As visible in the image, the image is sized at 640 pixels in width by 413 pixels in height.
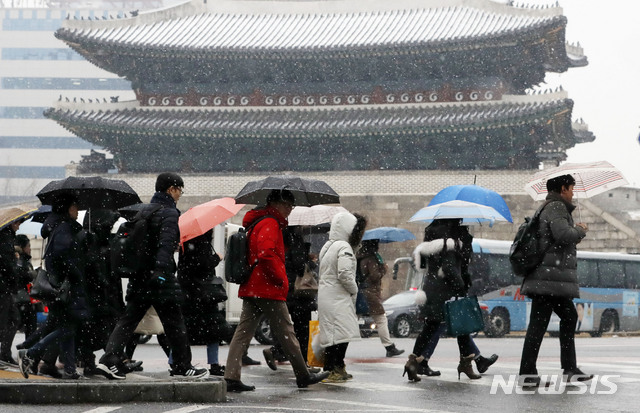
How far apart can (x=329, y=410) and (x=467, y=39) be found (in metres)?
23.5

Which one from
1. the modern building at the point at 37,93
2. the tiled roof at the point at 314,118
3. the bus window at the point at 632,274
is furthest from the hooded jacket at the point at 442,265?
the modern building at the point at 37,93

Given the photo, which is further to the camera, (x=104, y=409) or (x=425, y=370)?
(x=425, y=370)

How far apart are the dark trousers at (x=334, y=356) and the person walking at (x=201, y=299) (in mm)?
918

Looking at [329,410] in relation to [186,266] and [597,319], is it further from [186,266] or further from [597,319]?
[597,319]

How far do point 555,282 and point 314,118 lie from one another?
22.8 m

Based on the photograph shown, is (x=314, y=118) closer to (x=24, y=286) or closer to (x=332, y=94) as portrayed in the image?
(x=332, y=94)

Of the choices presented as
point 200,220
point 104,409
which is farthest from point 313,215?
point 104,409

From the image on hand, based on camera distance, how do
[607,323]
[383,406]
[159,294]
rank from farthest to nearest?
[607,323] < [159,294] < [383,406]

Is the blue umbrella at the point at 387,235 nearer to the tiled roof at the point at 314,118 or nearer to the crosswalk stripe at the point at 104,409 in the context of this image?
the crosswalk stripe at the point at 104,409

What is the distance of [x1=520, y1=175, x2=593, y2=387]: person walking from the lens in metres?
8.51

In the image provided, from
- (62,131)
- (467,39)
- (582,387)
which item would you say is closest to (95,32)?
(467,39)

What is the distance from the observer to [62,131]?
77688mm

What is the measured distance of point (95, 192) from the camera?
10.2 meters

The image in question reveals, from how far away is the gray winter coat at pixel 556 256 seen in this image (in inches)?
334
